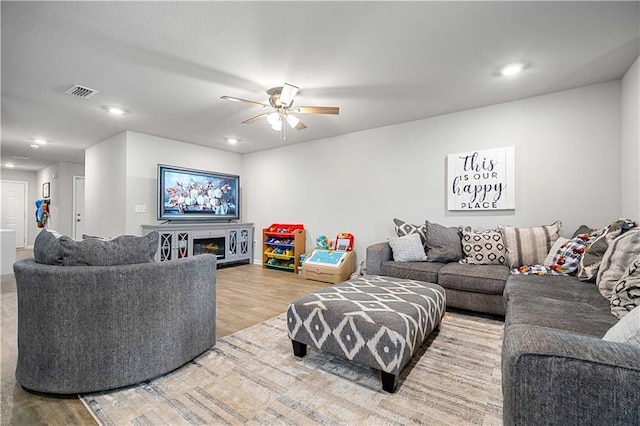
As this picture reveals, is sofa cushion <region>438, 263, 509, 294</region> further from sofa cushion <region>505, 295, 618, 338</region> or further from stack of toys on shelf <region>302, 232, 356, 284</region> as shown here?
stack of toys on shelf <region>302, 232, 356, 284</region>

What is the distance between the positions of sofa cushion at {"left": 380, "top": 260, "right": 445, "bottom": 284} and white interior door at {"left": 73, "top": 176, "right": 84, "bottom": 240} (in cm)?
759

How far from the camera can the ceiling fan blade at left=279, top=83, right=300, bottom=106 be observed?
2449 mm

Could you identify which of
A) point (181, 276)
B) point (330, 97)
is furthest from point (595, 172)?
point (181, 276)

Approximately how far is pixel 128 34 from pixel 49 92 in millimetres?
1757

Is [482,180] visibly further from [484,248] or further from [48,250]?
[48,250]

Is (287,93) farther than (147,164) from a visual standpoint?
No

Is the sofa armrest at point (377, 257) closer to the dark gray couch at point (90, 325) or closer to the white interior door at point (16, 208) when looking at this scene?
the dark gray couch at point (90, 325)

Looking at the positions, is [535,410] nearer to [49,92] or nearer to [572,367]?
[572,367]

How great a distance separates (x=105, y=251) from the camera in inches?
62.2

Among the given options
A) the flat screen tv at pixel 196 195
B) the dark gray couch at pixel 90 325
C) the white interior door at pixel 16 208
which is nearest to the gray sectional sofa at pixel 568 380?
the dark gray couch at pixel 90 325

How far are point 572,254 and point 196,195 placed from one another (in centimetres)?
518

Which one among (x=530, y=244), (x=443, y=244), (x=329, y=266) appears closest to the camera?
(x=530, y=244)

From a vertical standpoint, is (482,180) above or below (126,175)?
below

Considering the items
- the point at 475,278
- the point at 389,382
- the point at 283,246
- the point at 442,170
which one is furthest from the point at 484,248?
the point at 283,246
